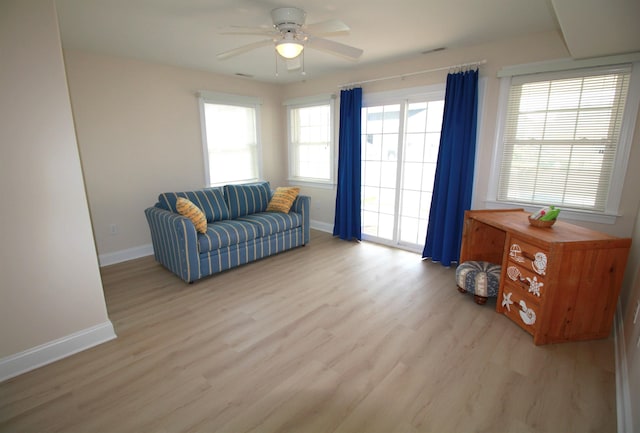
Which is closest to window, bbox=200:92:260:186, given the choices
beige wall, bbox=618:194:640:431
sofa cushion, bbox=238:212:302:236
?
sofa cushion, bbox=238:212:302:236

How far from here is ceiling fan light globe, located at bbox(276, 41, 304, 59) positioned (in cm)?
230

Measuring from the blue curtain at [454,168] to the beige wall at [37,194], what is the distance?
136 inches

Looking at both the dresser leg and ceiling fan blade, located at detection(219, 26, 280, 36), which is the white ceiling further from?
the dresser leg

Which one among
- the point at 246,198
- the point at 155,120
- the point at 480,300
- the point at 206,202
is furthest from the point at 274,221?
the point at 480,300

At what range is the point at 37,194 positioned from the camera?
6.18 ft

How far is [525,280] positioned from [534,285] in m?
0.10

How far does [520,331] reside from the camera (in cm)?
235

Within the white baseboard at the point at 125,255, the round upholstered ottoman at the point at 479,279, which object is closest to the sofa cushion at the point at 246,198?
the white baseboard at the point at 125,255

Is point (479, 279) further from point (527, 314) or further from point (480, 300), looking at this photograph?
point (527, 314)

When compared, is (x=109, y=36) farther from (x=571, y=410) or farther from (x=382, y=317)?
(x=571, y=410)

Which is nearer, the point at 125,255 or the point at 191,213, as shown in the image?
the point at 191,213

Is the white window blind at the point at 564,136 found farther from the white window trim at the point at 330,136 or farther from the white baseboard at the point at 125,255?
the white baseboard at the point at 125,255

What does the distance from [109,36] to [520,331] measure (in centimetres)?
452

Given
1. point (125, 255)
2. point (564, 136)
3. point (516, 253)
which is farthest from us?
point (125, 255)
